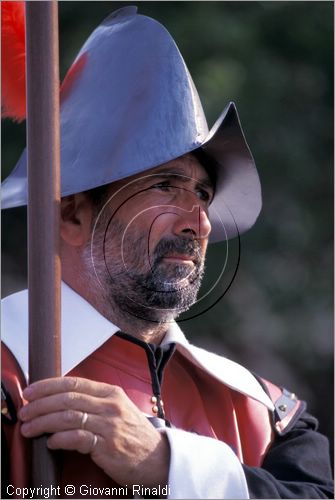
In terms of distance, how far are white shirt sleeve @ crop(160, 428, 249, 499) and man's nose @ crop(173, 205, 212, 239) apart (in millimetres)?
485

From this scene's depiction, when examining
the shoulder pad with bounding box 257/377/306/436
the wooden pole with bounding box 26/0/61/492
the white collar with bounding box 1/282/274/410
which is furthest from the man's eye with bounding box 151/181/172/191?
the shoulder pad with bounding box 257/377/306/436

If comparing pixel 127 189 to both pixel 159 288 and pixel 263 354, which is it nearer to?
pixel 159 288

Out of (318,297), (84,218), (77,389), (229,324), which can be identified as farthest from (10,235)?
(77,389)

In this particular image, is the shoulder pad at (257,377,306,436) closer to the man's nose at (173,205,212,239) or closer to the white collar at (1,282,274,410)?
the white collar at (1,282,274,410)

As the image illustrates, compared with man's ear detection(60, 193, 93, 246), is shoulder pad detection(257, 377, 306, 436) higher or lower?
lower

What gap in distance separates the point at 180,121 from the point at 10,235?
3.22 metres

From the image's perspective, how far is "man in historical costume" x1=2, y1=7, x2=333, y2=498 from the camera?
9.36 feet

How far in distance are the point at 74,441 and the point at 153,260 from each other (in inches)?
22.7

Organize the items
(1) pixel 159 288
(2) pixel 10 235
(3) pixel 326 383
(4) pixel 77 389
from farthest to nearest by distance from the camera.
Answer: (3) pixel 326 383
(2) pixel 10 235
(1) pixel 159 288
(4) pixel 77 389

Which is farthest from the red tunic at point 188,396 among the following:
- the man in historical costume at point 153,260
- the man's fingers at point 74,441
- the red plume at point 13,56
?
the red plume at point 13,56

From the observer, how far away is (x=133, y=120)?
9.66 ft

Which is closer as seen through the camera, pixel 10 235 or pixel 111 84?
pixel 111 84

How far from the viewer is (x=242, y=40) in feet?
20.6

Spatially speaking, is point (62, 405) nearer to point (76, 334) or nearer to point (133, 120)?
point (76, 334)
